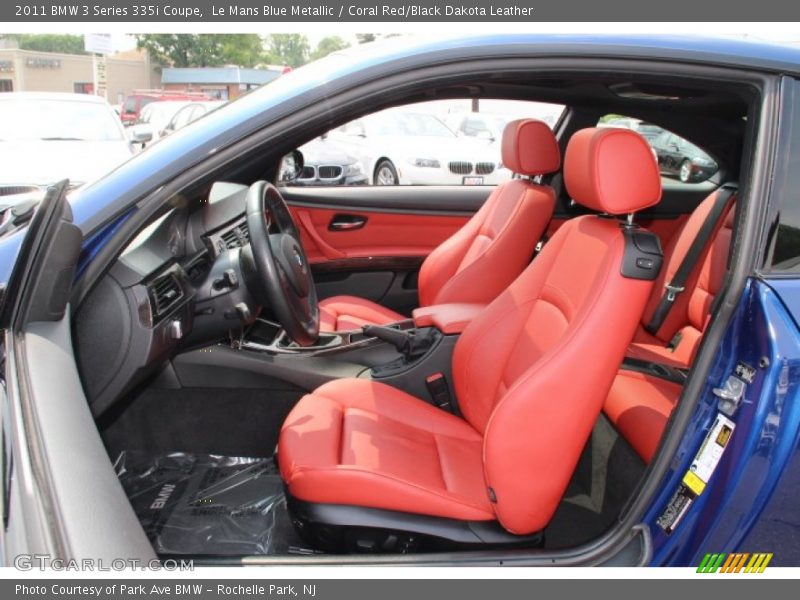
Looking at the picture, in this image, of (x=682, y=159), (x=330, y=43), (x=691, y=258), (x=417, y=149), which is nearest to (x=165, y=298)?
(x=330, y=43)

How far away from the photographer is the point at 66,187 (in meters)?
1.42

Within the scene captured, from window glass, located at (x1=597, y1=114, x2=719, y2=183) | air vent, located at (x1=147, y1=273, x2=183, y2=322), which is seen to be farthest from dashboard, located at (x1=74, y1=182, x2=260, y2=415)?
window glass, located at (x1=597, y1=114, x2=719, y2=183)

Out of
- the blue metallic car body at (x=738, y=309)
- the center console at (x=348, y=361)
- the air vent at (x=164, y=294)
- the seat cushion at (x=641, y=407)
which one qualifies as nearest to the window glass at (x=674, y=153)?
the seat cushion at (x=641, y=407)

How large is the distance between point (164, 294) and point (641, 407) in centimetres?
144

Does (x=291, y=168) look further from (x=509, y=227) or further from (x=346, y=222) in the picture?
(x=509, y=227)

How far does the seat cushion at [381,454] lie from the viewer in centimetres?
160

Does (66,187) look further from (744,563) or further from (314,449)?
(744,563)

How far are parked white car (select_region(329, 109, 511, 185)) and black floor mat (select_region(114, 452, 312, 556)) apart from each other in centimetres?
469

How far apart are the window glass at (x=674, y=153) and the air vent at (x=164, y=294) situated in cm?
205

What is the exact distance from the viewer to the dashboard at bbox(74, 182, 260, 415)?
1606 millimetres

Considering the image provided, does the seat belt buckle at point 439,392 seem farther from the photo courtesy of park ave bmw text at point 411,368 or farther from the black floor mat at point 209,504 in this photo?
the black floor mat at point 209,504

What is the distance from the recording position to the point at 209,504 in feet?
6.86

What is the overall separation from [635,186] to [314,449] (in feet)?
3.37

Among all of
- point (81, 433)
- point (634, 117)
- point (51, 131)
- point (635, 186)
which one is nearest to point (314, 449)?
point (81, 433)
